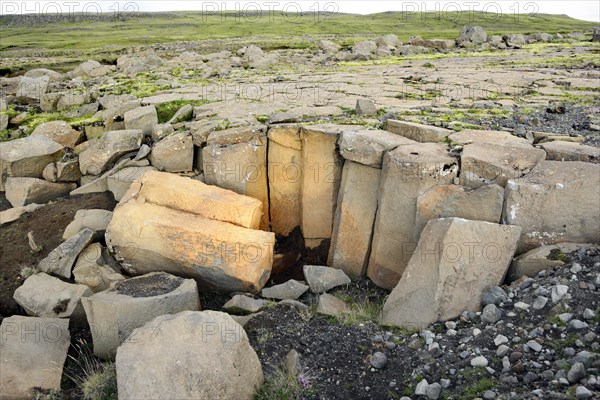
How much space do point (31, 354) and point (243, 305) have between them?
2.70 metres

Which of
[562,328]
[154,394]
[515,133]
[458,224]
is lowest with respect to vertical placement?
[154,394]

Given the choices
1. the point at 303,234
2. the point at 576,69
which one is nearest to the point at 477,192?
the point at 303,234

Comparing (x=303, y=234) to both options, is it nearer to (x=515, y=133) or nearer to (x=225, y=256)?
(x=225, y=256)

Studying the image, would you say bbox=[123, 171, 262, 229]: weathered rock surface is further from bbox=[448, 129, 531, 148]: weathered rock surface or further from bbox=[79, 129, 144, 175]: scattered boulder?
bbox=[448, 129, 531, 148]: weathered rock surface

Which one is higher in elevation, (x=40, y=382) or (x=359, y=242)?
(x=359, y=242)

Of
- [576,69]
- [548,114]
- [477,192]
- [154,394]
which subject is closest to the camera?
[154,394]

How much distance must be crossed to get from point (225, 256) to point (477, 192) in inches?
146

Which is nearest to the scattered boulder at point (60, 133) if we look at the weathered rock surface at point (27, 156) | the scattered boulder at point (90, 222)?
the weathered rock surface at point (27, 156)

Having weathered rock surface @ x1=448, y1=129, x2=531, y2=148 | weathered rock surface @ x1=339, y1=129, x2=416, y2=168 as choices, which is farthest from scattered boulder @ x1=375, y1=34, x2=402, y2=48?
weathered rock surface @ x1=339, y1=129, x2=416, y2=168

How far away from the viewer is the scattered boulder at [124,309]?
20.9ft

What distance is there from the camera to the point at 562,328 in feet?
15.9

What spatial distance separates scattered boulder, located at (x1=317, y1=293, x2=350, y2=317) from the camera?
648cm

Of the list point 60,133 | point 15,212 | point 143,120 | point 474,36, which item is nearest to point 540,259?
point 143,120

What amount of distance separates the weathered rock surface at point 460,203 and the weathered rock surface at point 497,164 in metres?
0.26
